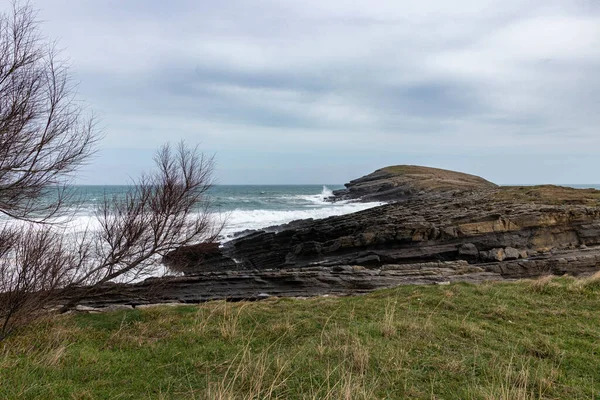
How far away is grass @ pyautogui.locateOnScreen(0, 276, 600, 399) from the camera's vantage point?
4316 mm

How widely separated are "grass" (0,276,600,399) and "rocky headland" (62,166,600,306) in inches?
103

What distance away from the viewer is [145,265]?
28.5 feet

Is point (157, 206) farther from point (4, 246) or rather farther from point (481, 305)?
point (481, 305)

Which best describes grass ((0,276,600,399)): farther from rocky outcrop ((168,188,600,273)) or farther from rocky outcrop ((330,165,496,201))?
rocky outcrop ((330,165,496,201))

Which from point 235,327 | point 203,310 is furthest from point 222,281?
point 235,327

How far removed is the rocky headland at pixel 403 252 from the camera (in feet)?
42.0

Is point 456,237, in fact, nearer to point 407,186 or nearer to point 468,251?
point 468,251

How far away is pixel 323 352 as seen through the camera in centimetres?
539

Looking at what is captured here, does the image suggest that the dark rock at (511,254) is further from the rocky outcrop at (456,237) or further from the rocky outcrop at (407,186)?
the rocky outcrop at (407,186)

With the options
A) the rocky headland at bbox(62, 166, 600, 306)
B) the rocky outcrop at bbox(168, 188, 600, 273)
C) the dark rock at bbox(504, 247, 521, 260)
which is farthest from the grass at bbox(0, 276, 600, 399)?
the rocky outcrop at bbox(168, 188, 600, 273)

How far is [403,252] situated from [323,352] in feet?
41.5

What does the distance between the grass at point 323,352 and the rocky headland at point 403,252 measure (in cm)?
262

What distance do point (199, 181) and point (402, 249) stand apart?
36.6 feet

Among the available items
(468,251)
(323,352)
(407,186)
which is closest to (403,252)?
(468,251)
